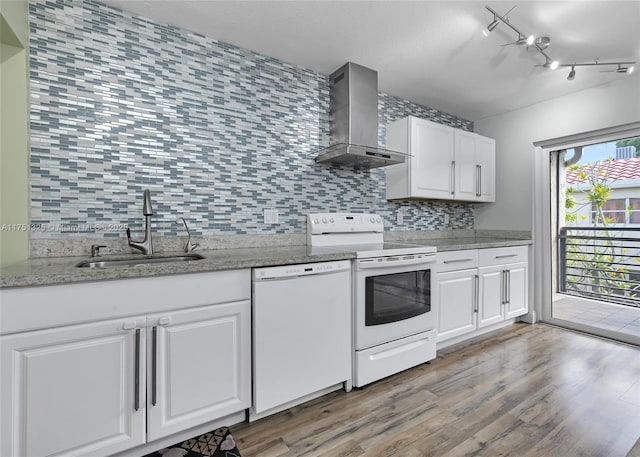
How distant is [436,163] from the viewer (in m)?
2.99

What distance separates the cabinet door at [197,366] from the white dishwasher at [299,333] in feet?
0.27

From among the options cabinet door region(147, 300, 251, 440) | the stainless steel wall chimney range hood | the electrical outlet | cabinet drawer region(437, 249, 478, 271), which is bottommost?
cabinet door region(147, 300, 251, 440)

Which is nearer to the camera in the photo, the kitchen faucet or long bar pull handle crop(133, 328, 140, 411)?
long bar pull handle crop(133, 328, 140, 411)

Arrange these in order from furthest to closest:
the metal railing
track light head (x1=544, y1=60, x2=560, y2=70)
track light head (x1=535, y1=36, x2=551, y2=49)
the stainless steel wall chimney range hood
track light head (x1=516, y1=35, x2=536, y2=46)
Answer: the metal railing
the stainless steel wall chimney range hood
track light head (x1=544, y1=60, x2=560, y2=70)
track light head (x1=535, y1=36, x2=551, y2=49)
track light head (x1=516, y1=35, x2=536, y2=46)

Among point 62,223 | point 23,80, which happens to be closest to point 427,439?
point 62,223

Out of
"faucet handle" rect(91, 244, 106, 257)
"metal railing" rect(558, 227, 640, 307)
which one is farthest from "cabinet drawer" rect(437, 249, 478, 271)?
"faucet handle" rect(91, 244, 106, 257)

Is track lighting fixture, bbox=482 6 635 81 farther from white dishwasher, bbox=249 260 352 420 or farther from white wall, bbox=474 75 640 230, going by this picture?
white dishwasher, bbox=249 260 352 420

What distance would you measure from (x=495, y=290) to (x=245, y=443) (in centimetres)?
256

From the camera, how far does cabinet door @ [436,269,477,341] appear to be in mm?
2479

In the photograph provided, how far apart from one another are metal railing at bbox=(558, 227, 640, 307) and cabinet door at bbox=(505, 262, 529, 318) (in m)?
0.57

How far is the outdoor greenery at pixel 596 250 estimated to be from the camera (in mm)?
3012

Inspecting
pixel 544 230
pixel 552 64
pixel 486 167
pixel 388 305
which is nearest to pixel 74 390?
pixel 388 305

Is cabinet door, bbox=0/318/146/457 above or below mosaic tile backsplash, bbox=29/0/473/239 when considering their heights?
below

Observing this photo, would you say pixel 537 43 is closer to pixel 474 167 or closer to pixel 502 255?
pixel 474 167
